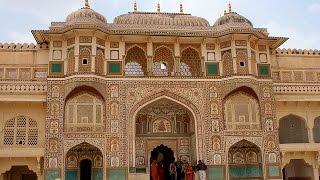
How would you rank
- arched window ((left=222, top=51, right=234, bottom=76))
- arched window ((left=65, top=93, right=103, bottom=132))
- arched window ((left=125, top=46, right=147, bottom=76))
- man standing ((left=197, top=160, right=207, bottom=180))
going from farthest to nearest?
arched window ((left=125, top=46, right=147, bottom=76))
arched window ((left=222, top=51, right=234, bottom=76))
arched window ((left=65, top=93, right=103, bottom=132))
man standing ((left=197, top=160, right=207, bottom=180))

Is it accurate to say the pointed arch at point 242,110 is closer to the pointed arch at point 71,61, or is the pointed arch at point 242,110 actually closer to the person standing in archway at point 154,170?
the person standing in archway at point 154,170

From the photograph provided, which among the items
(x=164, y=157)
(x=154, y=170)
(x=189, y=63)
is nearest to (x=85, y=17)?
(x=189, y=63)

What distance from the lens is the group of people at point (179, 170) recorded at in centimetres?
1819

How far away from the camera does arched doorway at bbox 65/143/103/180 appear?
62.7 feet

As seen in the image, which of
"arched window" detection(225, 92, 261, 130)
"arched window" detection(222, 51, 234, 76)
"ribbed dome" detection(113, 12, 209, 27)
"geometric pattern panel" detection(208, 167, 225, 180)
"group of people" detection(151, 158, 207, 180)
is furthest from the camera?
"ribbed dome" detection(113, 12, 209, 27)

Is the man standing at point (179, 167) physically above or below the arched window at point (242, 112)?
below

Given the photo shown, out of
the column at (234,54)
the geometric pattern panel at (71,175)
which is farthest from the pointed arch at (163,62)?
the geometric pattern panel at (71,175)

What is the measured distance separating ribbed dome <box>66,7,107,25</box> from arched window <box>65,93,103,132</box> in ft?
10.9

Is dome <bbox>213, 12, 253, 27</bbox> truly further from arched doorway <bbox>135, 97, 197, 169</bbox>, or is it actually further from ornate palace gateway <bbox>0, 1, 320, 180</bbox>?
arched doorway <bbox>135, 97, 197, 169</bbox>

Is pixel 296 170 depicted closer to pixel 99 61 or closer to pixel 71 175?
pixel 71 175

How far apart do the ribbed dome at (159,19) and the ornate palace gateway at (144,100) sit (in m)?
0.08

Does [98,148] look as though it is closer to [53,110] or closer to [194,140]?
[53,110]

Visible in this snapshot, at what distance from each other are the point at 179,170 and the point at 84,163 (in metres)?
4.39

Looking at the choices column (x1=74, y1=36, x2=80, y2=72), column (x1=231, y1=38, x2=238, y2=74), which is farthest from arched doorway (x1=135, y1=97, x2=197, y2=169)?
column (x1=74, y1=36, x2=80, y2=72)
